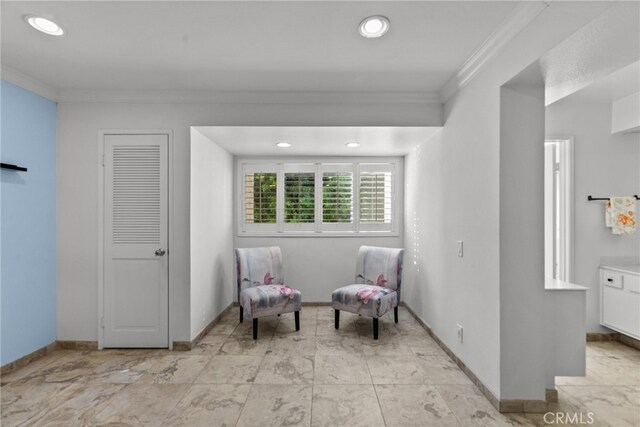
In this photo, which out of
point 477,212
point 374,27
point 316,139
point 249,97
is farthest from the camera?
point 316,139

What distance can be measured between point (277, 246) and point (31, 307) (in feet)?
8.58

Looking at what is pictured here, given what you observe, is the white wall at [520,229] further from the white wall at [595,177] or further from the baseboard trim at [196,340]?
the baseboard trim at [196,340]

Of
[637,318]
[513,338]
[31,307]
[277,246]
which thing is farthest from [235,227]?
[637,318]

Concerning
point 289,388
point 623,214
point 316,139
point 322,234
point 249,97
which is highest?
point 249,97

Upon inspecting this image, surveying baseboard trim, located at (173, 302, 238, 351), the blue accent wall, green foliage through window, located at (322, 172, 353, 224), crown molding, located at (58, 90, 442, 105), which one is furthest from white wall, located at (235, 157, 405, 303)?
the blue accent wall

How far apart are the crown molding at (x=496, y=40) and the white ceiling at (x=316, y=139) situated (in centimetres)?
59

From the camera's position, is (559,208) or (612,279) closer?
(612,279)

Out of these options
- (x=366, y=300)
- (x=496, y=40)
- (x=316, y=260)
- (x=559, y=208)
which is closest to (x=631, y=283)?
(x=559, y=208)

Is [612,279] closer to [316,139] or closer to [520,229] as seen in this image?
[520,229]

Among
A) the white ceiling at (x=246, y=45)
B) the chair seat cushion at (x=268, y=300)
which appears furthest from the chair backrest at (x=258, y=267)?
the white ceiling at (x=246, y=45)

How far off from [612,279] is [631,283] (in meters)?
0.17

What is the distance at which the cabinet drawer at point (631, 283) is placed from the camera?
2.92 metres

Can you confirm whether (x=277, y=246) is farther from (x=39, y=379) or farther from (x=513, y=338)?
(x=513, y=338)

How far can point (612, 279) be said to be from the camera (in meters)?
3.14
